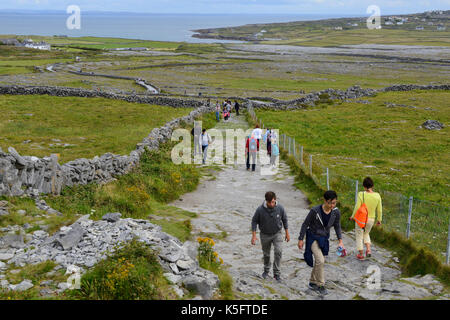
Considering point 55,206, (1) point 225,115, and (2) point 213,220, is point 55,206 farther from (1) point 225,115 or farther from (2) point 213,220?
(1) point 225,115

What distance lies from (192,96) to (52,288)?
54.8 metres

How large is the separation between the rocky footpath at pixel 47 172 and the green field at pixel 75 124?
5.98 m

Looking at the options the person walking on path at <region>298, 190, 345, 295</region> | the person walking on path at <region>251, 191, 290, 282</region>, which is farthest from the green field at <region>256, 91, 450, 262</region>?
the person walking on path at <region>251, 191, 290, 282</region>

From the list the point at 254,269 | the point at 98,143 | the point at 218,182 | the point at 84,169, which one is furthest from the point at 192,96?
the point at 254,269

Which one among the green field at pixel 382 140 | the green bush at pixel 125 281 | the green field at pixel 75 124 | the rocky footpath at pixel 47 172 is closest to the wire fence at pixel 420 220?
the green field at pixel 382 140

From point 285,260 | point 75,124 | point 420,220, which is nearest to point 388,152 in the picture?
point 420,220

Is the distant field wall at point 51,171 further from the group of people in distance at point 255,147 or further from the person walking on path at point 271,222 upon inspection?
the person walking on path at point 271,222

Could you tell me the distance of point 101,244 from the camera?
9422mm

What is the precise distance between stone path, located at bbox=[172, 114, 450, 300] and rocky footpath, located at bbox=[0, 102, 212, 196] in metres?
2.88

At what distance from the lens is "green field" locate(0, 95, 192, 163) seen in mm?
26755

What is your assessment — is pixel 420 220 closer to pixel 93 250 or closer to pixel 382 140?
pixel 93 250

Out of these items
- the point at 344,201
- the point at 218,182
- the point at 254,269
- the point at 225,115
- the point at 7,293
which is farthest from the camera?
the point at 225,115

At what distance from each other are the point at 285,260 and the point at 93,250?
4.83 meters

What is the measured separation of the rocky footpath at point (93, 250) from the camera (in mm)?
8180
